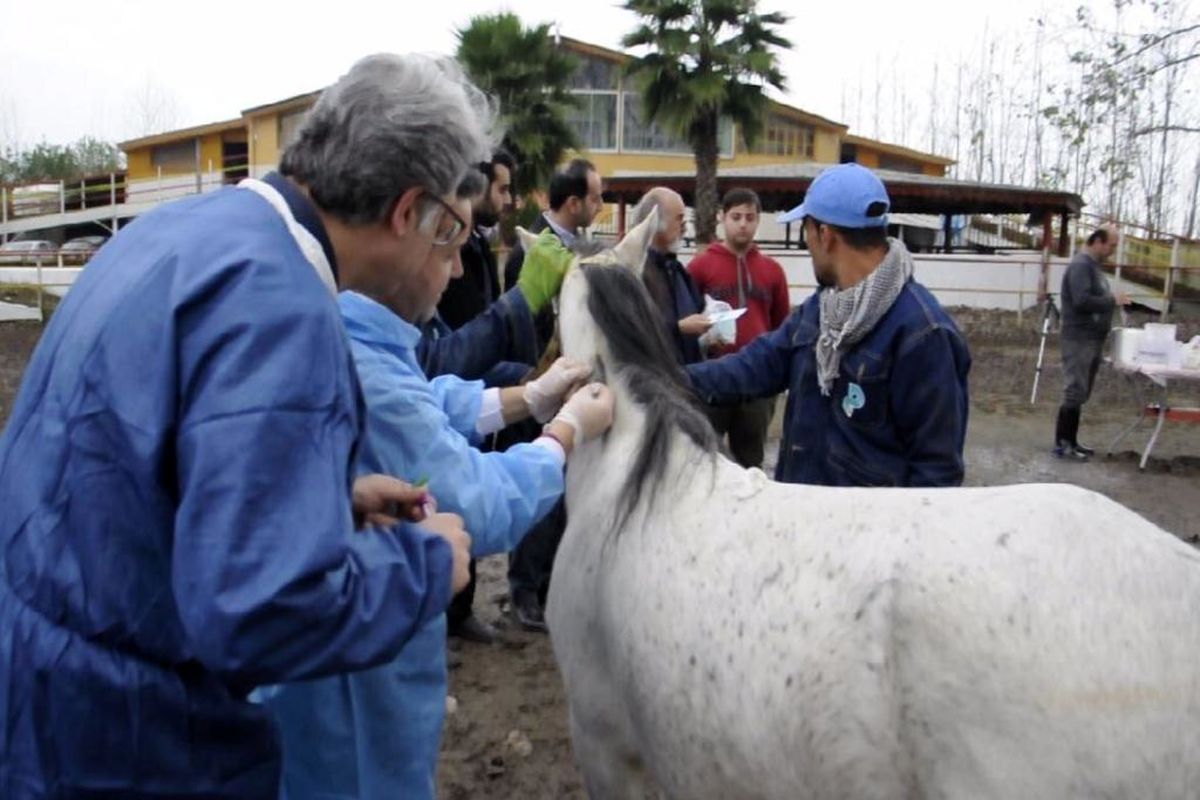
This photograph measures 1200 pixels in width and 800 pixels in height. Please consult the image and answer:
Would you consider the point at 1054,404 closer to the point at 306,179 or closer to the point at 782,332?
the point at 782,332

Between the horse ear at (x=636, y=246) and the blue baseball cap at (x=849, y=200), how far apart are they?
566 mm

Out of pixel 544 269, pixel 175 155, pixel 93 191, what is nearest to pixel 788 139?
pixel 175 155

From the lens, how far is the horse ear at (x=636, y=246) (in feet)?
8.92

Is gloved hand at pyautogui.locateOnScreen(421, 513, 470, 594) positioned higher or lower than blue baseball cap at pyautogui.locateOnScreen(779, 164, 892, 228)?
lower

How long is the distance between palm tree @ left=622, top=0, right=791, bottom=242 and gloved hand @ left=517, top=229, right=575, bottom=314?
1612cm

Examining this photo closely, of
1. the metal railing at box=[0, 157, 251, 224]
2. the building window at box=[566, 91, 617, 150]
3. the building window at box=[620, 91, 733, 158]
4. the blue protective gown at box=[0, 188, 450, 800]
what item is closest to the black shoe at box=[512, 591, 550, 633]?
the blue protective gown at box=[0, 188, 450, 800]

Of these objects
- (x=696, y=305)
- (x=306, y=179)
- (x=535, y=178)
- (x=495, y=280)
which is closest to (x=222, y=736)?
(x=306, y=179)

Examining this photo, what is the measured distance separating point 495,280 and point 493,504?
3.07 meters

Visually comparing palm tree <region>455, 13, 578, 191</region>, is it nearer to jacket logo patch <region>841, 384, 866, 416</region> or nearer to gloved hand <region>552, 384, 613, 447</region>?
jacket logo patch <region>841, 384, 866, 416</region>

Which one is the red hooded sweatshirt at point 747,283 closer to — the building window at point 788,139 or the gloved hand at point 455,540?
the gloved hand at point 455,540

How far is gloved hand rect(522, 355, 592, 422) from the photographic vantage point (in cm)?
247

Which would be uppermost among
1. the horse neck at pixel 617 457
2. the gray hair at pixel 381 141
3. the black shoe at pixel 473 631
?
the gray hair at pixel 381 141

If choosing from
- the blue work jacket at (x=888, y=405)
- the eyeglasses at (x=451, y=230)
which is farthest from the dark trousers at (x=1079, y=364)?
the eyeglasses at (x=451, y=230)

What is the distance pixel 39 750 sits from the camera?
48.1 inches
